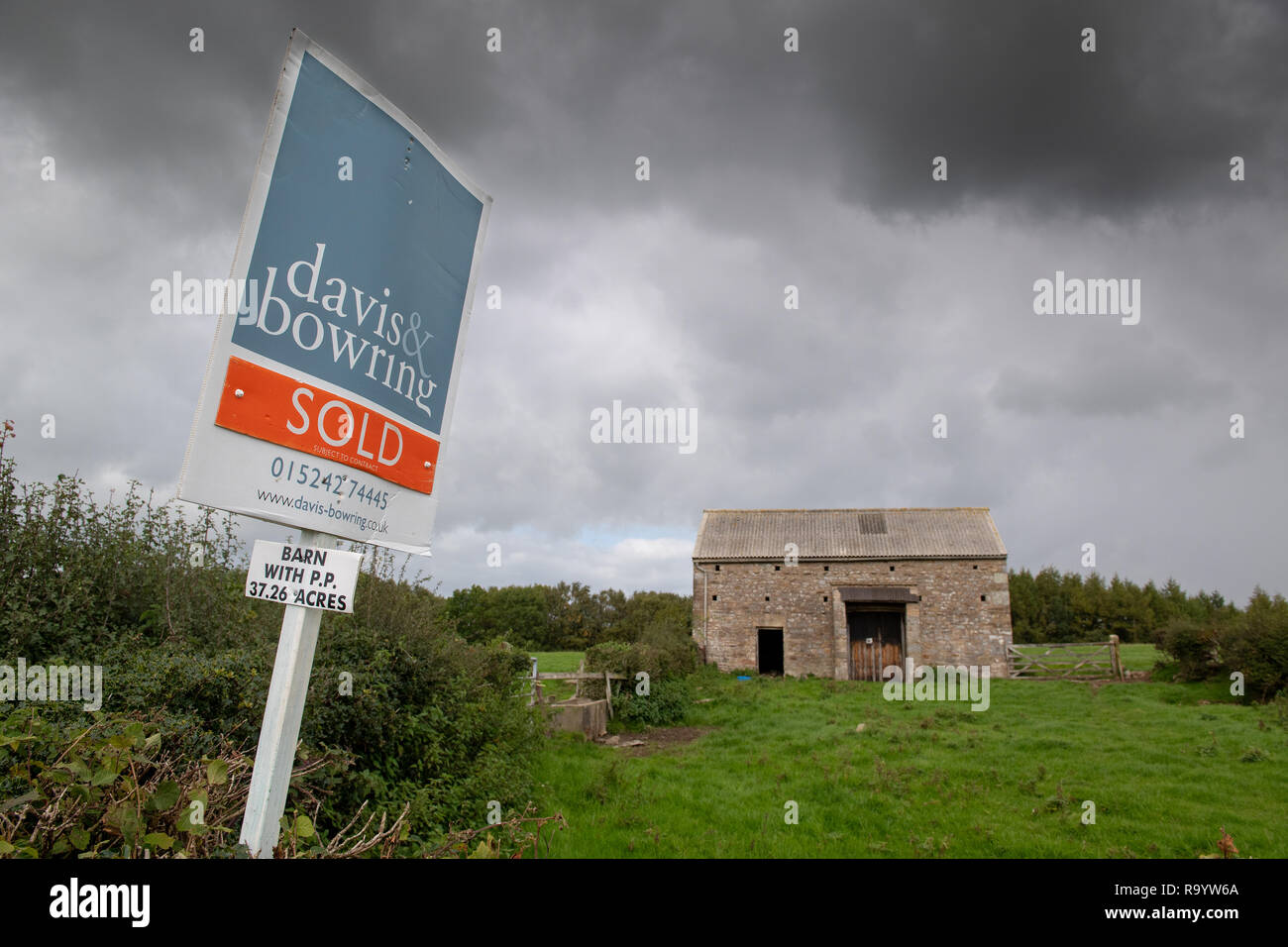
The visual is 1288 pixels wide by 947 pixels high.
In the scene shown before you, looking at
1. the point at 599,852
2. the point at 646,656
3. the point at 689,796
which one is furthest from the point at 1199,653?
the point at 599,852

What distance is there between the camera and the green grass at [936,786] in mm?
7176

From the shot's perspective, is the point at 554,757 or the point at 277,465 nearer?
the point at 277,465

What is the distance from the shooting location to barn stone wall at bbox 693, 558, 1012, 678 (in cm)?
2470

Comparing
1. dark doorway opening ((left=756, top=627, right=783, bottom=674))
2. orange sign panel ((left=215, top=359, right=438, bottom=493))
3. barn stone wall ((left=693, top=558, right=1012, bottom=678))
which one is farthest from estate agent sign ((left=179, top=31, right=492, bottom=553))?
dark doorway opening ((left=756, top=627, right=783, bottom=674))

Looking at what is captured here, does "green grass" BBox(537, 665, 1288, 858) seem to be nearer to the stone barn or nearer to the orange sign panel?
the orange sign panel

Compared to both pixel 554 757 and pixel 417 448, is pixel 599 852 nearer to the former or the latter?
pixel 554 757

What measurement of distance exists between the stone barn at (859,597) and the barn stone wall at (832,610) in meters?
0.04

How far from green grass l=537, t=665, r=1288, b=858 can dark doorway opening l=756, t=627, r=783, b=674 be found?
36.4 ft

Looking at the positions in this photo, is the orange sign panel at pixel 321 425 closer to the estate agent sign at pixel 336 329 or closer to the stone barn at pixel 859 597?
the estate agent sign at pixel 336 329

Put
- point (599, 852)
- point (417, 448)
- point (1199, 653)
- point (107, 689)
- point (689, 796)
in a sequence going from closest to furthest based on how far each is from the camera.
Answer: point (417, 448) < point (107, 689) < point (599, 852) < point (689, 796) < point (1199, 653)

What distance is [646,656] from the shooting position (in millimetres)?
17094

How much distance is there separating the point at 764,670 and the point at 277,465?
26426 millimetres

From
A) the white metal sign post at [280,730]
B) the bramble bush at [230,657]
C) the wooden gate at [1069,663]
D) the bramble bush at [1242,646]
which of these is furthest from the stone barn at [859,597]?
the white metal sign post at [280,730]

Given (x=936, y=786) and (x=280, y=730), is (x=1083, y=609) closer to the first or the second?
(x=936, y=786)
